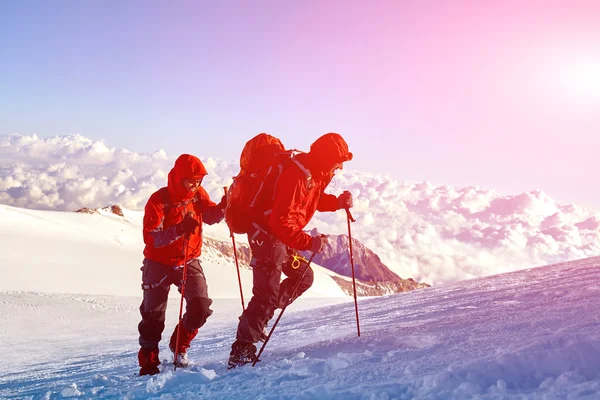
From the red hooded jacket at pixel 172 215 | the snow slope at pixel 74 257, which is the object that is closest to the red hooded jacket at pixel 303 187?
the red hooded jacket at pixel 172 215

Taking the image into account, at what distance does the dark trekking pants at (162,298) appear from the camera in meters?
5.59

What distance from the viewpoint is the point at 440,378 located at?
2859 mm

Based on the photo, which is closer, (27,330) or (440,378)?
(440,378)

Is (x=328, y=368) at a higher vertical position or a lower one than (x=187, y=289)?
lower

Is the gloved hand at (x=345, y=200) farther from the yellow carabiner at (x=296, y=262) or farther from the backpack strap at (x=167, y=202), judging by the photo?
the backpack strap at (x=167, y=202)

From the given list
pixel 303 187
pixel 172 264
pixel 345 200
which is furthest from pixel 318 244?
pixel 172 264

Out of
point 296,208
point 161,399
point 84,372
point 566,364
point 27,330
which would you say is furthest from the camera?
point 27,330

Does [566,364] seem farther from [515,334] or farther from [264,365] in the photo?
[264,365]

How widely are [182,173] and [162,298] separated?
151cm

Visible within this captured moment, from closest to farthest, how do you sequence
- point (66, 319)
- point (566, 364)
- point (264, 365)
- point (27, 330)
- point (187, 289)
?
point (566, 364), point (264, 365), point (187, 289), point (27, 330), point (66, 319)

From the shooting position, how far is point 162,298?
18.8ft

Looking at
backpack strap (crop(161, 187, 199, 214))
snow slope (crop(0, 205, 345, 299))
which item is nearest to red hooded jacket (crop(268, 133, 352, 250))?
backpack strap (crop(161, 187, 199, 214))

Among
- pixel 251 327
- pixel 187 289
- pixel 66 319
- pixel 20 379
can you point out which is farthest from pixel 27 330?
pixel 251 327

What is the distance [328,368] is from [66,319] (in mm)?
15450
